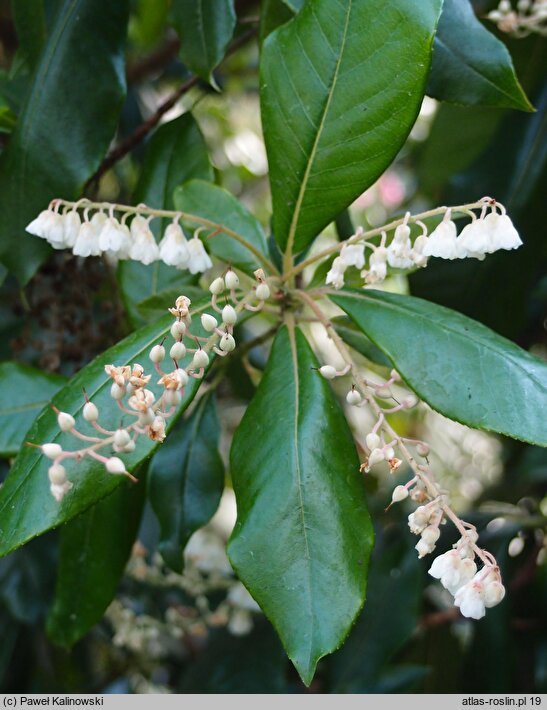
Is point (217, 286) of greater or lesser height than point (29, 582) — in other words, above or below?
above

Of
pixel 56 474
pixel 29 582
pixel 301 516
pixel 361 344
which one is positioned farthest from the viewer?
pixel 29 582

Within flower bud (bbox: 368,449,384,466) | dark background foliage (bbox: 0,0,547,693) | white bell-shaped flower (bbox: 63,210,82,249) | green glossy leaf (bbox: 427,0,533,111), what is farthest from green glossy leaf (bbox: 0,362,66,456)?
green glossy leaf (bbox: 427,0,533,111)

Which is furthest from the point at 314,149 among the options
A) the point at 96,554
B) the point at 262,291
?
the point at 96,554

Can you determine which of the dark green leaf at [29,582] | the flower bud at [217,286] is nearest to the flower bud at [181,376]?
the flower bud at [217,286]

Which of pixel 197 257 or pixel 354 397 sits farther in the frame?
pixel 197 257

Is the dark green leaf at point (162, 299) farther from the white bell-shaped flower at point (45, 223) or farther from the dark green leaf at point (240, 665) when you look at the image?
the dark green leaf at point (240, 665)

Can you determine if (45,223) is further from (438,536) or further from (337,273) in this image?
(438,536)
